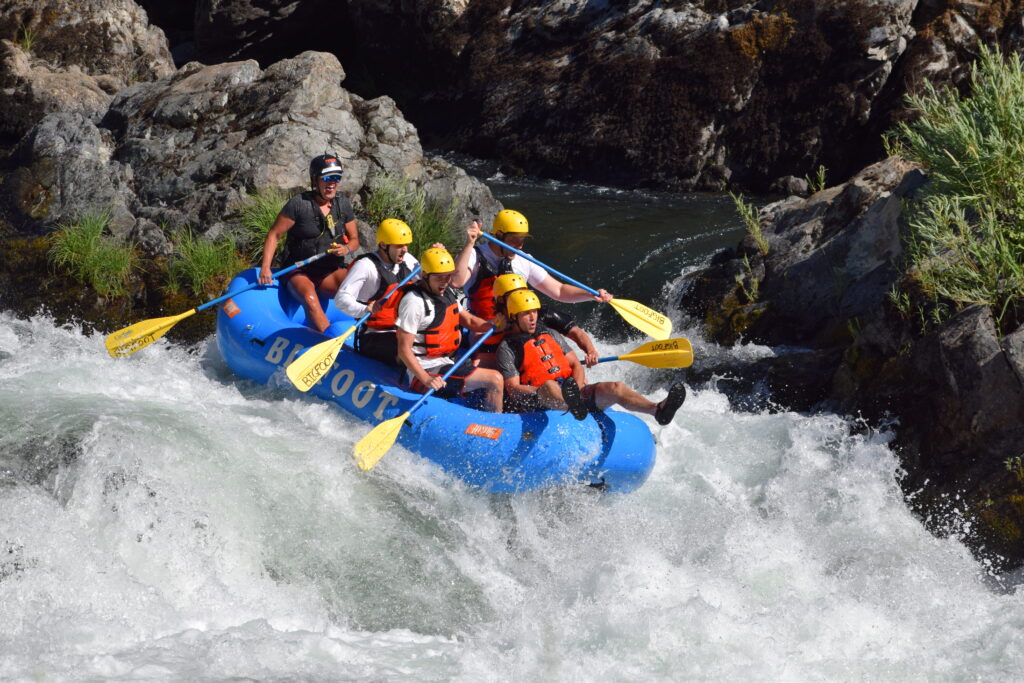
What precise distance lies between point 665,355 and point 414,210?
12.5 feet

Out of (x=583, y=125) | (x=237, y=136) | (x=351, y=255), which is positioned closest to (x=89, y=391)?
(x=351, y=255)

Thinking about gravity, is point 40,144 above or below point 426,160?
below

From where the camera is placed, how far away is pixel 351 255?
895cm

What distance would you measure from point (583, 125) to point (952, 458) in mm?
7639

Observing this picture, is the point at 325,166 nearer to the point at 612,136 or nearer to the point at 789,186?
the point at 612,136

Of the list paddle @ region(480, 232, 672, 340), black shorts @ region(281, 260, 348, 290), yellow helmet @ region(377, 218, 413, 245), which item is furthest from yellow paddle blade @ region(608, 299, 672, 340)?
black shorts @ region(281, 260, 348, 290)

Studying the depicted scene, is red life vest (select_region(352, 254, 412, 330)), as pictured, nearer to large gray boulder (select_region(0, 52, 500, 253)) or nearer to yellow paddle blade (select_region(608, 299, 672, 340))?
yellow paddle blade (select_region(608, 299, 672, 340))

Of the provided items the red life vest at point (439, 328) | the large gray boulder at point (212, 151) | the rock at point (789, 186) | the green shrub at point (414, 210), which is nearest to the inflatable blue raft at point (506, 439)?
the red life vest at point (439, 328)

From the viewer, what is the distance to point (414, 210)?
31.6ft

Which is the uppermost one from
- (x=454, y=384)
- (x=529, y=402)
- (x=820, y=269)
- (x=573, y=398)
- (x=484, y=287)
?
(x=820, y=269)

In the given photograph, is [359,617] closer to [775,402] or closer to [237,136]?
[775,402]

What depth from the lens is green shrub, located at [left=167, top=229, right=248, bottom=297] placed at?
879cm

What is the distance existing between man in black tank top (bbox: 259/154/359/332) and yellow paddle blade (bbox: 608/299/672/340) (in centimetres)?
203

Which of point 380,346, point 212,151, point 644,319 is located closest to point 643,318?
point 644,319
